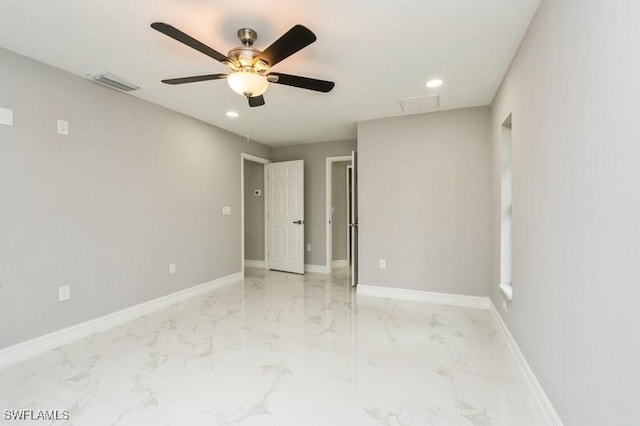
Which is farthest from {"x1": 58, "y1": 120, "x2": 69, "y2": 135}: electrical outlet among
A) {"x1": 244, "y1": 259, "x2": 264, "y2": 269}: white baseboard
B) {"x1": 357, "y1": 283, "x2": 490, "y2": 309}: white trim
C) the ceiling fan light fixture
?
{"x1": 244, "y1": 259, "x2": 264, "y2": 269}: white baseboard

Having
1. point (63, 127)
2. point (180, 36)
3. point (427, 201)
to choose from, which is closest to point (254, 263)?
point (427, 201)

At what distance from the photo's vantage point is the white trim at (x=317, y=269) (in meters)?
5.39

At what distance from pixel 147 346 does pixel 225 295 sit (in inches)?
59.2

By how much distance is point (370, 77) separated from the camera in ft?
8.98

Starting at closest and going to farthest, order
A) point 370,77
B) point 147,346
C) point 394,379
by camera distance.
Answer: point 394,379, point 147,346, point 370,77

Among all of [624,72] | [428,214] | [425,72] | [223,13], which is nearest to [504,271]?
[428,214]

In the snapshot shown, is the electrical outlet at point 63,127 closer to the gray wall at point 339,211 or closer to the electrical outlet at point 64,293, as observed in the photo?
the electrical outlet at point 64,293

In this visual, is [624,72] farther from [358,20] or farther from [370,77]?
[370,77]

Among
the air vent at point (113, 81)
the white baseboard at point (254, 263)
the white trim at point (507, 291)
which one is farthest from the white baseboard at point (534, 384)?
the white baseboard at point (254, 263)

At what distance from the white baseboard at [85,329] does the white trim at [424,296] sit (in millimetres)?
2356

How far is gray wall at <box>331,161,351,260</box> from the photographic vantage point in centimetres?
601

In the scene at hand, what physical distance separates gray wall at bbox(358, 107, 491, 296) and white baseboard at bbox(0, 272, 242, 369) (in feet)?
8.12

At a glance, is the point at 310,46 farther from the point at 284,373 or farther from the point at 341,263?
the point at 341,263

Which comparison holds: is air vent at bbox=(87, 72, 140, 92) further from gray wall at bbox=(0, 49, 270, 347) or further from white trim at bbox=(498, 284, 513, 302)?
white trim at bbox=(498, 284, 513, 302)
